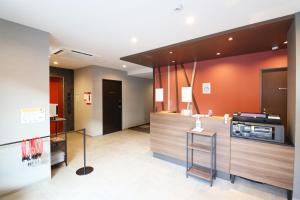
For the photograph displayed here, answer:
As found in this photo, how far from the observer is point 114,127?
604 centimetres

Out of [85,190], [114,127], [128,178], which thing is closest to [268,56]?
[128,178]

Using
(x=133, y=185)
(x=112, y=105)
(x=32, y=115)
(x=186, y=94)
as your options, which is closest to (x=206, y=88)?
(x=186, y=94)

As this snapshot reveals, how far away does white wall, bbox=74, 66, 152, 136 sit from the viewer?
5.35 m

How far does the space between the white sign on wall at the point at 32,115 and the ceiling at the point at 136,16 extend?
4.56ft

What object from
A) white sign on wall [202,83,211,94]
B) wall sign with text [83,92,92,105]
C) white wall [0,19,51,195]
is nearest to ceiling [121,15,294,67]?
white sign on wall [202,83,211,94]

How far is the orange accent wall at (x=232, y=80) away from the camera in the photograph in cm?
350

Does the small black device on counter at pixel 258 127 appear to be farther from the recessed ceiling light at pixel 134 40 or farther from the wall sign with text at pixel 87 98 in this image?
the wall sign with text at pixel 87 98

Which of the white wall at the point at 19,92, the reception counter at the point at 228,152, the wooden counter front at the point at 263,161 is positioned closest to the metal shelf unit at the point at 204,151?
the reception counter at the point at 228,152

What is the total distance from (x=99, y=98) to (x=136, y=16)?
3.96 metres

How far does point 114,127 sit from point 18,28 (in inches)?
174

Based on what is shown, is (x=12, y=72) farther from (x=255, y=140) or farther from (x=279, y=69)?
(x=279, y=69)

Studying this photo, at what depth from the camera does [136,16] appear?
7.00 feet

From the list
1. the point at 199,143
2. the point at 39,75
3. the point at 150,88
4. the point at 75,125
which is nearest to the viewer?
the point at 39,75

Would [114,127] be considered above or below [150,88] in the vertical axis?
below
